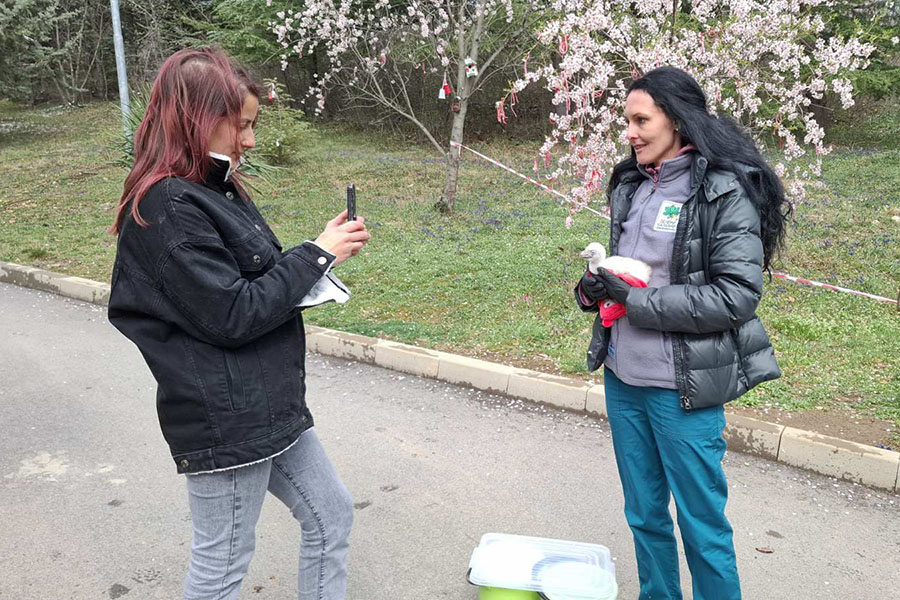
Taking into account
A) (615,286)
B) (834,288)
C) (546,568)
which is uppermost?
(615,286)

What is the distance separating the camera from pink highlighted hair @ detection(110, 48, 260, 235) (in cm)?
179

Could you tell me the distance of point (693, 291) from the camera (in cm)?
224

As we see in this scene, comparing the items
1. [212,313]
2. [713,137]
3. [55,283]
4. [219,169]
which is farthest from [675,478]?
[55,283]

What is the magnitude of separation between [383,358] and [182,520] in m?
2.31

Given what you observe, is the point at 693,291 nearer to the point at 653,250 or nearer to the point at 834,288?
the point at 653,250

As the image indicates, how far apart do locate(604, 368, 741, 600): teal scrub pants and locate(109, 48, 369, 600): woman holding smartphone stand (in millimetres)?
1130

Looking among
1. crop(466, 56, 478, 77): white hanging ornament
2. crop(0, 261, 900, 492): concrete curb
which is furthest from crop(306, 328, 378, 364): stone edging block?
crop(466, 56, 478, 77): white hanging ornament

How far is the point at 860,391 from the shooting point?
4.60m

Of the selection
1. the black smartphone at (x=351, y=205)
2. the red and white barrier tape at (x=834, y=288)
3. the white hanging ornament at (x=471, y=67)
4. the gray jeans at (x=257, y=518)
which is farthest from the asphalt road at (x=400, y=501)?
the white hanging ornament at (x=471, y=67)

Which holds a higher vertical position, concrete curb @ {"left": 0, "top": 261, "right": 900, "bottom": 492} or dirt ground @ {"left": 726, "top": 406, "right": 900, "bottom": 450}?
dirt ground @ {"left": 726, "top": 406, "right": 900, "bottom": 450}

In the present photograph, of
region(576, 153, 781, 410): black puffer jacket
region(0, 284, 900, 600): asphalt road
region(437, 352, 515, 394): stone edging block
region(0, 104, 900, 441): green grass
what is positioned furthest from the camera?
region(0, 104, 900, 441): green grass

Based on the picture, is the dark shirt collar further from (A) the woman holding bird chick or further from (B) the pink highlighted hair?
(A) the woman holding bird chick

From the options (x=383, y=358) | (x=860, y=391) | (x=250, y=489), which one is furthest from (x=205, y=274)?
A: (x=860, y=391)

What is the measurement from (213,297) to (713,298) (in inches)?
56.7
